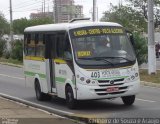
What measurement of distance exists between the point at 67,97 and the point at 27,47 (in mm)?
4441

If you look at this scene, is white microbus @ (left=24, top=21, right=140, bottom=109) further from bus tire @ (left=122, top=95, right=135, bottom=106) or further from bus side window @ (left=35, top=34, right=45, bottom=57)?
bus side window @ (left=35, top=34, right=45, bottom=57)

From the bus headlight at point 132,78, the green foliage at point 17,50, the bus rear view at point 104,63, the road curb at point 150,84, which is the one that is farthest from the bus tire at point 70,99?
the green foliage at point 17,50

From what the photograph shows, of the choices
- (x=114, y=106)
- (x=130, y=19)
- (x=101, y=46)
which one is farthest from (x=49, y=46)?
(x=130, y=19)

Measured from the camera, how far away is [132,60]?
1562cm

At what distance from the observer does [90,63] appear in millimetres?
15219

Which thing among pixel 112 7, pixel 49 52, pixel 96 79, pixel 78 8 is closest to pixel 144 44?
pixel 49 52

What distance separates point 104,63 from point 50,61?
8.65 ft

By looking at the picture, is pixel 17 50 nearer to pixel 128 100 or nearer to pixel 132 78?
pixel 128 100

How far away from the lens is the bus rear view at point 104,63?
15.0 m

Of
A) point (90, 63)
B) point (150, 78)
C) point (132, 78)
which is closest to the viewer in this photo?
point (90, 63)

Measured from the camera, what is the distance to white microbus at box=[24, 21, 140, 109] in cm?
1505

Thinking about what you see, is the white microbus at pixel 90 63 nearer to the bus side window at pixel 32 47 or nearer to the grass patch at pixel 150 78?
the bus side window at pixel 32 47

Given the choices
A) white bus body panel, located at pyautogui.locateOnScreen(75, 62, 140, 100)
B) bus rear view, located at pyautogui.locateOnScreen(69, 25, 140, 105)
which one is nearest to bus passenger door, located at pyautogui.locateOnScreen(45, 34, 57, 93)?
bus rear view, located at pyautogui.locateOnScreen(69, 25, 140, 105)

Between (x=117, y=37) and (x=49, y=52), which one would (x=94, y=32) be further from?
(x=49, y=52)
